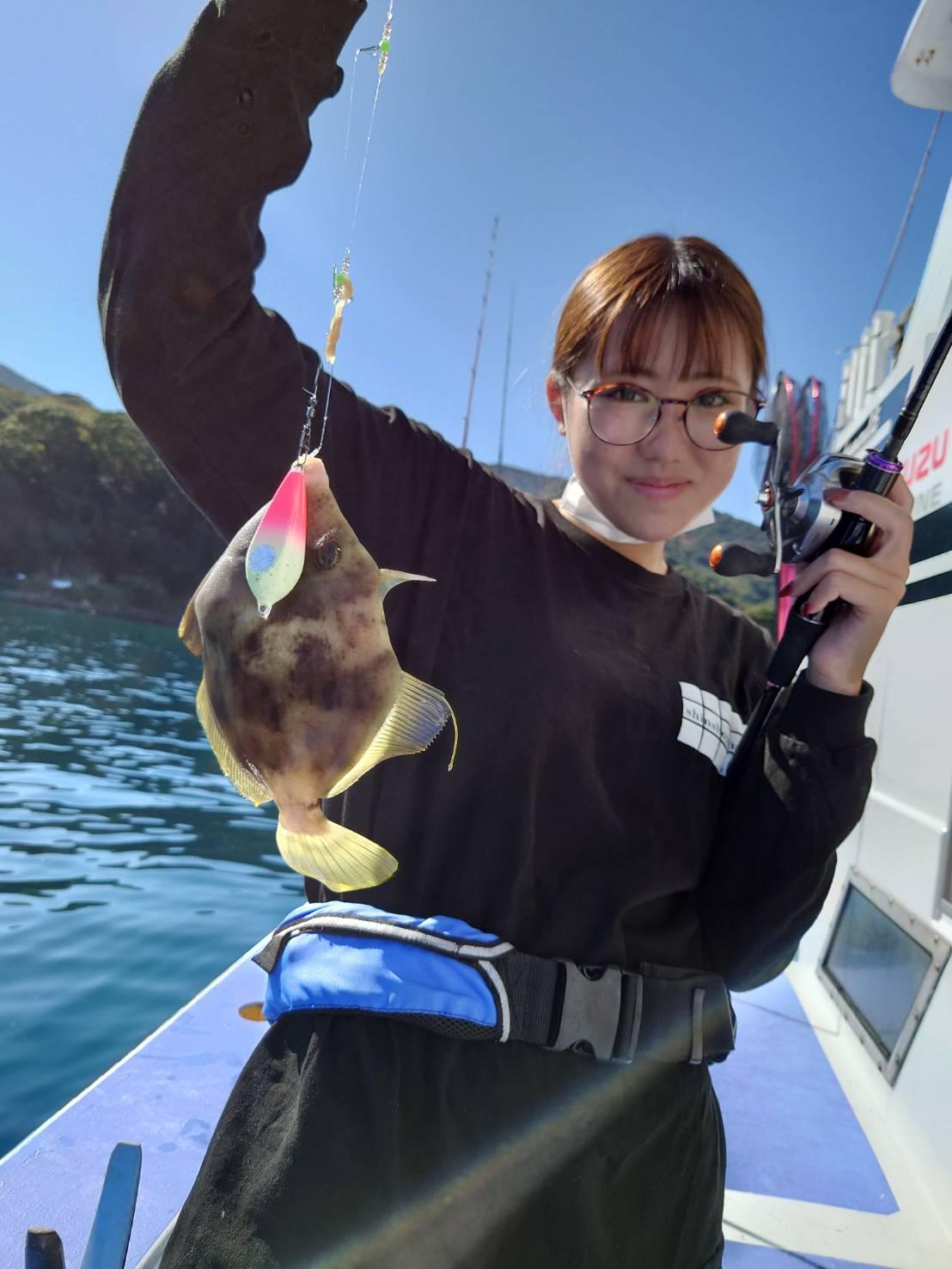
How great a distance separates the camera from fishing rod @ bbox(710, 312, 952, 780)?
6.28ft

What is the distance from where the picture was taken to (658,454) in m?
1.96

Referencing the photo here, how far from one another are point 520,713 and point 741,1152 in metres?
2.51

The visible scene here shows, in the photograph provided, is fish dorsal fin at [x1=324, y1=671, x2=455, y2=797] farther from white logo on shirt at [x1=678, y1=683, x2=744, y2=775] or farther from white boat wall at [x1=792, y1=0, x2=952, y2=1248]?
white boat wall at [x1=792, y1=0, x2=952, y2=1248]

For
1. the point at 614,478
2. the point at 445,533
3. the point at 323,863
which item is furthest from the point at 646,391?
the point at 323,863

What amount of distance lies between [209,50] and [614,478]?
3.87ft

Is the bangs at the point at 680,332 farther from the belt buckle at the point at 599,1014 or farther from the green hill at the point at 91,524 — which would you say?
the green hill at the point at 91,524

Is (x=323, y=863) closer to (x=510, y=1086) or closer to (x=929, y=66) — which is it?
(x=510, y=1086)

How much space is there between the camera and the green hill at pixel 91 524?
6506 cm

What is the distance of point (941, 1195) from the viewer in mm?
2777

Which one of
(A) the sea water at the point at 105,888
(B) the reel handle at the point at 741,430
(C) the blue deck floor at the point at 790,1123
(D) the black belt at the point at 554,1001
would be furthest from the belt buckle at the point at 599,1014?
(A) the sea water at the point at 105,888

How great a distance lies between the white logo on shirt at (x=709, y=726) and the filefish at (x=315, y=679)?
768 mm

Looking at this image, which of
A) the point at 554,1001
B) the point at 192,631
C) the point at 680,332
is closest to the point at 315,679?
the point at 192,631

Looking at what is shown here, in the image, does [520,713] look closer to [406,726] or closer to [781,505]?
[406,726]

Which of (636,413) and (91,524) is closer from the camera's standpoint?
(636,413)
